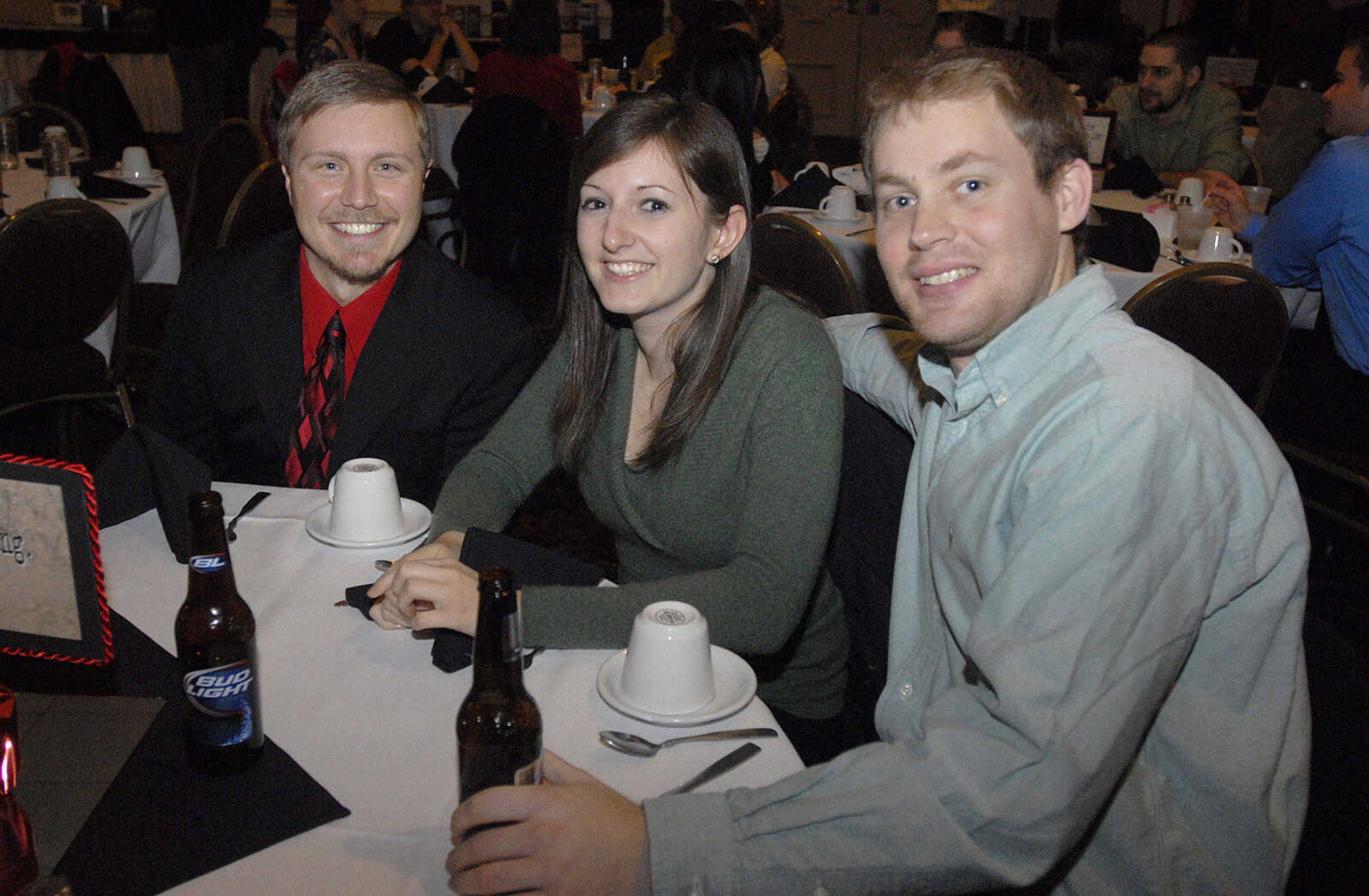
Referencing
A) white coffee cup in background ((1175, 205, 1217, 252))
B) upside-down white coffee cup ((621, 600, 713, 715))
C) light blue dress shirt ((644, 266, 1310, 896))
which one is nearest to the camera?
light blue dress shirt ((644, 266, 1310, 896))

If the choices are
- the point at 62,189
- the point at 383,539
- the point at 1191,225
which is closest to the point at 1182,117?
the point at 1191,225

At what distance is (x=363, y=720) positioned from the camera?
1.12 meters

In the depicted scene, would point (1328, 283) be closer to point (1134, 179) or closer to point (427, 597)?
point (1134, 179)

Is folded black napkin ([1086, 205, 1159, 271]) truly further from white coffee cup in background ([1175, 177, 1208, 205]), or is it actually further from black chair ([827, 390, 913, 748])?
black chair ([827, 390, 913, 748])

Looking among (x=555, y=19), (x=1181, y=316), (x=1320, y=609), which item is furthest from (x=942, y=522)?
(x=555, y=19)

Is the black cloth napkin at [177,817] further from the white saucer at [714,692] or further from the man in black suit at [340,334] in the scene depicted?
the man in black suit at [340,334]

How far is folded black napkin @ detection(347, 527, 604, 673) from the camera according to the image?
134 centimetres

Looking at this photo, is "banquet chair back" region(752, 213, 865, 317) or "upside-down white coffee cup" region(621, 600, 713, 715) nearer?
"upside-down white coffee cup" region(621, 600, 713, 715)

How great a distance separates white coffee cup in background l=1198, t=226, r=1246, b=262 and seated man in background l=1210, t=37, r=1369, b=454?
0.30ft

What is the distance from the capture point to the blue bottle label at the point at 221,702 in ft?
3.28

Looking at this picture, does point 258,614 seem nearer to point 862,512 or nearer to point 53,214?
point 862,512

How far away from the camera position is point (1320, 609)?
306cm

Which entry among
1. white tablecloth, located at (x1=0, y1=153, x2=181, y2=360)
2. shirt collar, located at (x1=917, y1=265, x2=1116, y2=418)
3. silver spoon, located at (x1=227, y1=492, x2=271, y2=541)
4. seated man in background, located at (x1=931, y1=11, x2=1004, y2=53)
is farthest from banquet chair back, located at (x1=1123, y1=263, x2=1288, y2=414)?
white tablecloth, located at (x1=0, y1=153, x2=181, y2=360)

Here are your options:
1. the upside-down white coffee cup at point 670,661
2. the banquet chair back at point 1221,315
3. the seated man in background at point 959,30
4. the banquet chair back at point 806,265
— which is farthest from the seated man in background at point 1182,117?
the upside-down white coffee cup at point 670,661
